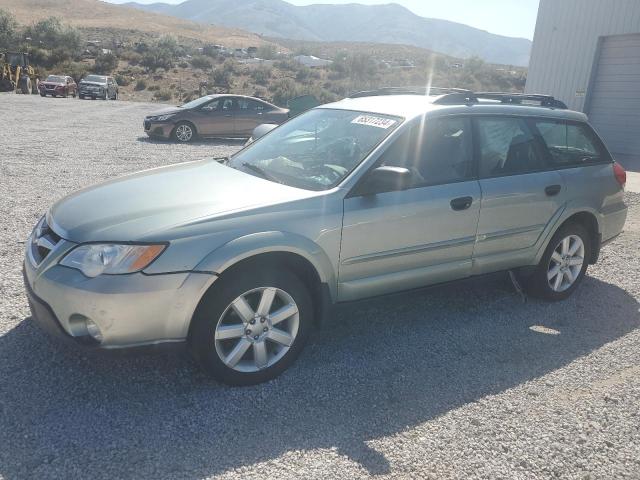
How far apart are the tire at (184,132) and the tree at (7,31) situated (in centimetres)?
3874

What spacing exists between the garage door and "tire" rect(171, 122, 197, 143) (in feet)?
37.0

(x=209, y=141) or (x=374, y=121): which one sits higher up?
(x=374, y=121)

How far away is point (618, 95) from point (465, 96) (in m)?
13.2

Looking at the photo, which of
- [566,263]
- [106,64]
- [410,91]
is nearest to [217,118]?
[410,91]

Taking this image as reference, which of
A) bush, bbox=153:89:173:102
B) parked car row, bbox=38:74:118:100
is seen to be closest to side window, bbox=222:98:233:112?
parked car row, bbox=38:74:118:100

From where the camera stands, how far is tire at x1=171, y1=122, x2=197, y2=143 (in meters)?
14.9

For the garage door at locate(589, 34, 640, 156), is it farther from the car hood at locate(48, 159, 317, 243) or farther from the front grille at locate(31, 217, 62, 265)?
the front grille at locate(31, 217, 62, 265)

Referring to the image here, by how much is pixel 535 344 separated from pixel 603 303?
4.26ft

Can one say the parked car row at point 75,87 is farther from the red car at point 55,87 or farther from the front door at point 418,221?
the front door at point 418,221

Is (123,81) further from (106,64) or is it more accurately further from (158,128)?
(158,128)

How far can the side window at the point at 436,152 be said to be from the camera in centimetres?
382

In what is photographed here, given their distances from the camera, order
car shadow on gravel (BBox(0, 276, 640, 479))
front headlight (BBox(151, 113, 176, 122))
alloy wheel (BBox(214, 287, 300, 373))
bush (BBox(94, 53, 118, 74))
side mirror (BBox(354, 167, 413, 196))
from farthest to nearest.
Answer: bush (BBox(94, 53, 118, 74)) → front headlight (BBox(151, 113, 176, 122)) → side mirror (BBox(354, 167, 413, 196)) → alloy wheel (BBox(214, 287, 300, 373)) → car shadow on gravel (BBox(0, 276, 640, 479))

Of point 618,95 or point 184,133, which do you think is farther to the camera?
point 618,95

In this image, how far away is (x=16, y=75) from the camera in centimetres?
3177
